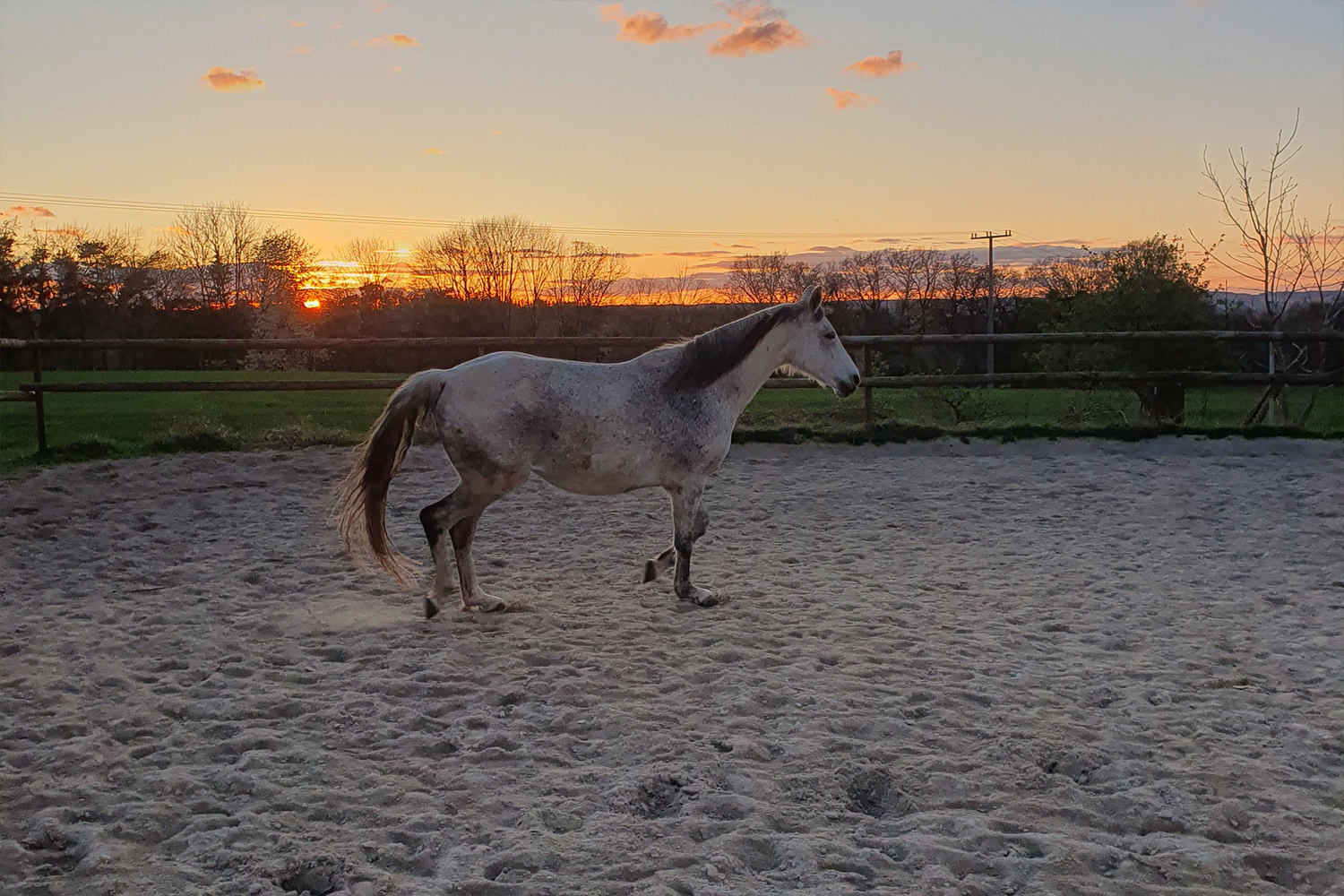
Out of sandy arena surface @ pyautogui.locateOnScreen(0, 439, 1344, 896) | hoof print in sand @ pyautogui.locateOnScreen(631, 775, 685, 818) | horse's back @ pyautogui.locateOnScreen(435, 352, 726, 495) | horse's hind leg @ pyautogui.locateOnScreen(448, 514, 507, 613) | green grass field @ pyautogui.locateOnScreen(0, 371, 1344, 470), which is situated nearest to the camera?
sandy arena surface @ pyautogui.locateOnScreen(0, 439, 1344, 896)

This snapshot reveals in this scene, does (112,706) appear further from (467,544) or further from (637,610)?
(637,610)

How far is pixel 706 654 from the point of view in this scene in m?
4.30

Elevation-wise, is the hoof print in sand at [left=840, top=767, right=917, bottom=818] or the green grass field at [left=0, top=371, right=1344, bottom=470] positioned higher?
the green grass field at [left=0, top=371, right=1344, bottom=470]

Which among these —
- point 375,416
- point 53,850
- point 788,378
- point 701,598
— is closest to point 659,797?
point 53,850

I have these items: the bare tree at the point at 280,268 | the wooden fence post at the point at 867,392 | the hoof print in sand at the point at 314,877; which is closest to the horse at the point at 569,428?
the hoof print in sand at the point at 314,877

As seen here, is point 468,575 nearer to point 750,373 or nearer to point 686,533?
point 686,533

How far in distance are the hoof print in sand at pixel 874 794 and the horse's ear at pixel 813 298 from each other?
2.84 metres

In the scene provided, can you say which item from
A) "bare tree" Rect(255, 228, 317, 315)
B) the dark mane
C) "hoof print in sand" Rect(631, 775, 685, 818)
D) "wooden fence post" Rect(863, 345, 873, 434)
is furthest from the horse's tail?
"bare tree" Rect(255, 228, 317, 315)

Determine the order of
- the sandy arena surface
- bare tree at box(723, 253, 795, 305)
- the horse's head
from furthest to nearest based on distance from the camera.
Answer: bare tree at box(723, 253, 795, 305) → the horse's head → the sandy arena surface

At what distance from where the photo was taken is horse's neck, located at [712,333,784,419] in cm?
526

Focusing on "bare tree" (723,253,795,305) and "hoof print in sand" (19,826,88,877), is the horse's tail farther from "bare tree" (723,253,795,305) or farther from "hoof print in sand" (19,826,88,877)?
"bare tree" (723,253,795,305)

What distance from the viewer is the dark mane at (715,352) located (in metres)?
5.14

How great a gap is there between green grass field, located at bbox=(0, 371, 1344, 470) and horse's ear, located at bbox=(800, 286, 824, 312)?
15.9 ft

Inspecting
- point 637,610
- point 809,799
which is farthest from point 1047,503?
point 809,799
